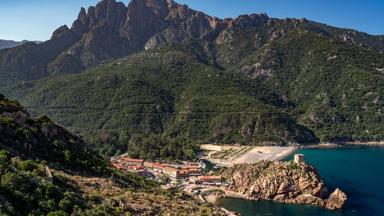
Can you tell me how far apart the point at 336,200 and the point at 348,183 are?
21539 mm

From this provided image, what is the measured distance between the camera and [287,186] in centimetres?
9350

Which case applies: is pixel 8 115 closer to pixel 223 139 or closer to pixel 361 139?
pixel 223 139

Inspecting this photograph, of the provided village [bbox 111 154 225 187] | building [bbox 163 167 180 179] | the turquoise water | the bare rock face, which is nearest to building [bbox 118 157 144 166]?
village [bbox 111 154 225 187]

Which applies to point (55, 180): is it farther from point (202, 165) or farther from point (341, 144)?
point (341, 144)

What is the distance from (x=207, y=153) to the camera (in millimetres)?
154500

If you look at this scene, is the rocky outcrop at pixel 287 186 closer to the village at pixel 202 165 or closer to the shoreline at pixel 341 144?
the village at pixel 202 165

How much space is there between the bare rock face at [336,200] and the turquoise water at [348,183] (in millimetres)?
1376

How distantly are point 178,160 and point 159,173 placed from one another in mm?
23335

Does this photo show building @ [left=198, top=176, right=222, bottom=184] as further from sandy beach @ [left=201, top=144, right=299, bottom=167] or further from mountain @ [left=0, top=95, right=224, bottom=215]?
mountain @ [left=0, top=95, right=224, bottom=215]

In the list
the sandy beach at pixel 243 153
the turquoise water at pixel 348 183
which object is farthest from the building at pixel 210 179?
the sandy beach at pixel 243 153

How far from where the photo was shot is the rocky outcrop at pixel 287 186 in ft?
294

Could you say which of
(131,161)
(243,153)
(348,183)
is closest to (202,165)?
(131,161)

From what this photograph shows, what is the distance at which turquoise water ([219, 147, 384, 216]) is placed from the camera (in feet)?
278

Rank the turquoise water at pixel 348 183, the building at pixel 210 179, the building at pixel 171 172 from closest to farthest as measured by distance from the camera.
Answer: the turquoise water at pixel 348 183 < the building at pixel 210 179 < the building at pixel 171 172
